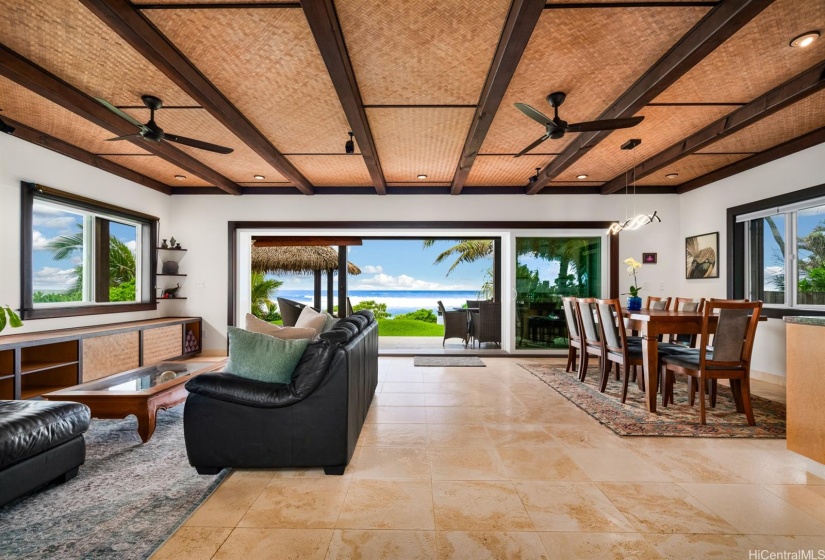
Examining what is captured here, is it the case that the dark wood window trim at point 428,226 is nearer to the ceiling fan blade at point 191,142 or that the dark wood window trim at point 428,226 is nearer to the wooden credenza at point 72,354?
the wooden credenza at point 72,354

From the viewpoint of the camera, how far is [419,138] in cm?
435

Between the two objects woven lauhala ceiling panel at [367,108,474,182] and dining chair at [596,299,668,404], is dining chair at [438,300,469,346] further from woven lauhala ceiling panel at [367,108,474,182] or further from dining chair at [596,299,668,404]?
dining chair at [596,299,668,404]

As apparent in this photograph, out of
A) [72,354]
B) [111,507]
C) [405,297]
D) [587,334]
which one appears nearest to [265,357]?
[111,507]

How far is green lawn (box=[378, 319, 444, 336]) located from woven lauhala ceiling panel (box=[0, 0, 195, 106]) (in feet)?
34.8

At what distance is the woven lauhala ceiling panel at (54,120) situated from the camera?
11.0 feet

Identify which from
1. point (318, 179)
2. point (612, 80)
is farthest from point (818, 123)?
point (318, 179)

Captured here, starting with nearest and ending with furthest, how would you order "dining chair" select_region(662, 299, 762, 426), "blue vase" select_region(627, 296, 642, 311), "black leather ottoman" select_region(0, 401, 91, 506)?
"black leather ottoman" select_region(0, 401, 91, 506) → "dining chair" select_region(662, 299, 762, 426) → "blue vase" select_region(627, 296, 642, 311)

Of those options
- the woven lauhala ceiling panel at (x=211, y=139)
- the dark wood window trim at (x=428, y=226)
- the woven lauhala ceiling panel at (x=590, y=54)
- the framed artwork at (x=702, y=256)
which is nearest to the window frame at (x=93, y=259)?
the dark wood window trim at (x=428, y=226)

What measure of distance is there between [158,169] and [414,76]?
4.14 m

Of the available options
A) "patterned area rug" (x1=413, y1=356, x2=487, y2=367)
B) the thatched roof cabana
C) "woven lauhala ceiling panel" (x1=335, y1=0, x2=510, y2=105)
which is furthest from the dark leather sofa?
the thatched roof cabana

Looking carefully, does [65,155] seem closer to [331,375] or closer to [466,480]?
[331,375]

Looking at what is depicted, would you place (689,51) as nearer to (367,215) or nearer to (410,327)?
(367,215)

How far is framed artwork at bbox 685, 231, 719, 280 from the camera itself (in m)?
5.61

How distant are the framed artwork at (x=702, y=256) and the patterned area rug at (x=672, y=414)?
1.84 metres
